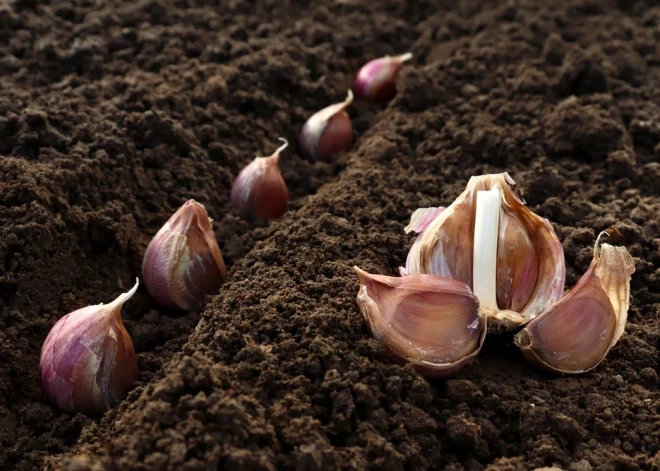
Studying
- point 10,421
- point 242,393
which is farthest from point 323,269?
point 10,421

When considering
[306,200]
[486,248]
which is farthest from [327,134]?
[486,248]

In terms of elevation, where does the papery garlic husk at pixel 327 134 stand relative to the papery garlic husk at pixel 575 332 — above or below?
above

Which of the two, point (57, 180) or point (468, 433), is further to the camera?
point (57, 180)

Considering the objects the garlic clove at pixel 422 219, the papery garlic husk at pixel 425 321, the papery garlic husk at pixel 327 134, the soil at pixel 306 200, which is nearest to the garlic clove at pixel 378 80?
the soil at pixel 306 200

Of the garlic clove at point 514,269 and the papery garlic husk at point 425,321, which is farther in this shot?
the garlic clove at point 514,269

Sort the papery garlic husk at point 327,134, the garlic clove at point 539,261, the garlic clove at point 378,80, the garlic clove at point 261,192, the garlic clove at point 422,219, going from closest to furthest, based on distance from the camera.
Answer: the garlic clove at point 539,261, the garlic clove at point 422,219, the garlic clove at point 261,192, the papery garlic husk at point 327,134, the garlic clove at point 378,80

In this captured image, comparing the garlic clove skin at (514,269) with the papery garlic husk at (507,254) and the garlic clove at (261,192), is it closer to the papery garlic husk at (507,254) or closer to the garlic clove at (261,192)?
the papery garlic husk at (507,254)

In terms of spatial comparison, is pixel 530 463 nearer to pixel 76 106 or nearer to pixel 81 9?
pixel 76 106
